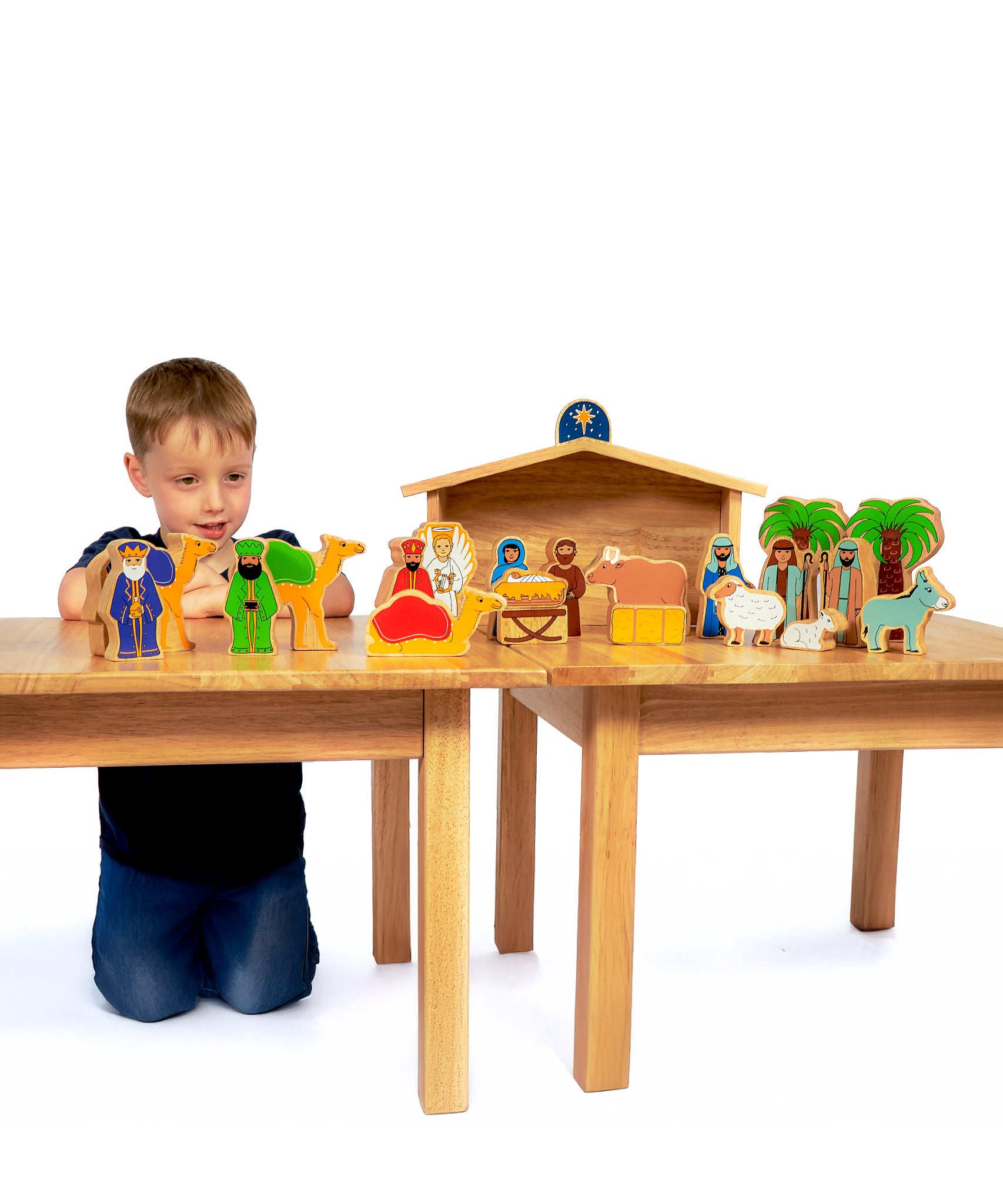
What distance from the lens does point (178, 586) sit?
219 centimetres

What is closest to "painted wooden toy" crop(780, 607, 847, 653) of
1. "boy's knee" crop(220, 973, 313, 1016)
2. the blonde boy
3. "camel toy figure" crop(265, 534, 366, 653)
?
"camel toy figure" crop(265, 534, 366, 653)

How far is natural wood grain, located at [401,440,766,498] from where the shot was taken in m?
2.57

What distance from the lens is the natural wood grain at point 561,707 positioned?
2285mm

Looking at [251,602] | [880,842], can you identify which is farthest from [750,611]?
[880,842]

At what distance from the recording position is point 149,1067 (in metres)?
2.34

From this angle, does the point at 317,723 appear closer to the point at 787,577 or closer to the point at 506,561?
the point at 506,561

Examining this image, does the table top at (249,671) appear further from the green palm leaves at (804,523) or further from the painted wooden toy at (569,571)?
the green palm leaves at (804,523)

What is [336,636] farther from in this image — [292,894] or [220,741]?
[292,894]

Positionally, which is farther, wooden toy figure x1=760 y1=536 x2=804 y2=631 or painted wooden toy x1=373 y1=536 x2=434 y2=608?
wooden toy figure x1=760 y1=536 x2=804 y2=631

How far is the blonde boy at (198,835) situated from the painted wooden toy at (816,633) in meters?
0.95

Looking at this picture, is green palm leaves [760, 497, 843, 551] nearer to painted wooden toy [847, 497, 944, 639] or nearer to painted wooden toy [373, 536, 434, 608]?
painted wooden toy [847, 497, 944, 639]

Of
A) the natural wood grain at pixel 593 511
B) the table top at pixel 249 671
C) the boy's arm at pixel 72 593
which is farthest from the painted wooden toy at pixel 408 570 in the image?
the boy's arm at pixel 72 593

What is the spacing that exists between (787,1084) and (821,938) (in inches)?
32.2

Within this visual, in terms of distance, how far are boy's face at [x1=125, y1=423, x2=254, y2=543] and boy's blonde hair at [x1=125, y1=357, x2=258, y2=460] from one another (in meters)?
0.01
